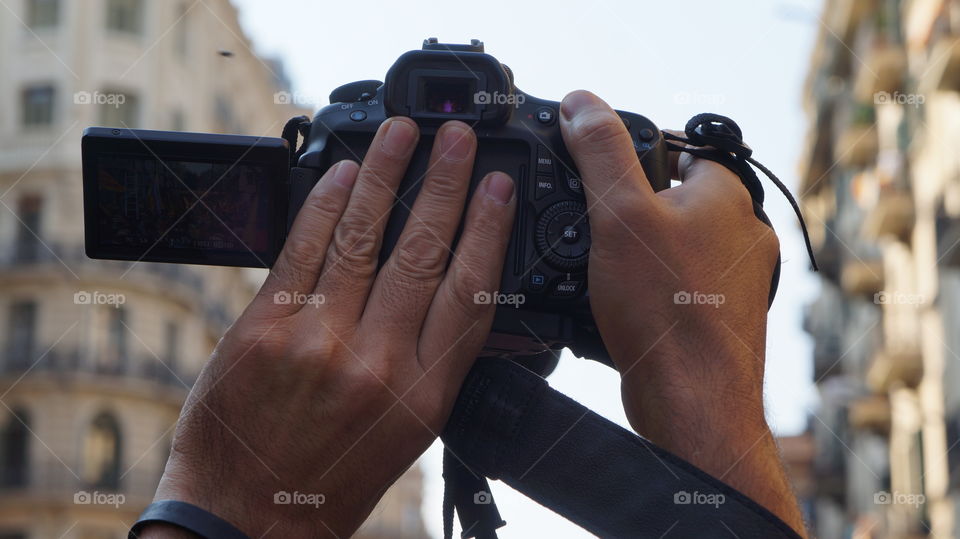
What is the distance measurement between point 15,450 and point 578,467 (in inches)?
985

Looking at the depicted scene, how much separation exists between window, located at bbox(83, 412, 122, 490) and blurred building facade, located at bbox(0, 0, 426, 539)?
1.1 inches

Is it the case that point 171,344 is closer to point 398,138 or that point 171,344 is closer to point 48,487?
point 48,487

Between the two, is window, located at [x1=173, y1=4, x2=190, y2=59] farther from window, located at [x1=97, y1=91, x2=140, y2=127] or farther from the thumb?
the thumb

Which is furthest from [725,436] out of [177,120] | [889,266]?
[177,120]

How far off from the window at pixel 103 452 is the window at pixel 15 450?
1162 mm

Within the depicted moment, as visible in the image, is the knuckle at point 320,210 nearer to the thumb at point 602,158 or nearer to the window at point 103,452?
the thumb at point 602,158

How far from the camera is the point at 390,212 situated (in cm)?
189

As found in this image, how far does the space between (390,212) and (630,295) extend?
39 cm

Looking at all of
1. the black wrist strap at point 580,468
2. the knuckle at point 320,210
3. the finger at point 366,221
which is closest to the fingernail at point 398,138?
the finger at point 366,221

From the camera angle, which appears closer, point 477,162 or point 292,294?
point 292,294

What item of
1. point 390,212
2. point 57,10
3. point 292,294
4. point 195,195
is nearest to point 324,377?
point 292,294

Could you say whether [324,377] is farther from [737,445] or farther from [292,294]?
[737,445]

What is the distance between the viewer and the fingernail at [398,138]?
1845 mm

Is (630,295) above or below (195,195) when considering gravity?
below
